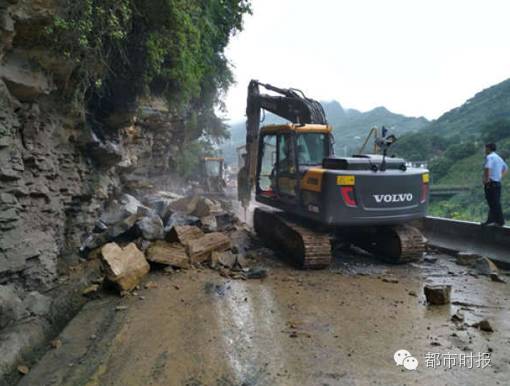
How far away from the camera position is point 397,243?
5.86 metres

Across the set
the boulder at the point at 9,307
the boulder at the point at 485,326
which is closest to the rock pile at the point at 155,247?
the boulder at the point at 9,307

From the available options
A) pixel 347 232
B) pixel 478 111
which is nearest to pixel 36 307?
pixel 347 232

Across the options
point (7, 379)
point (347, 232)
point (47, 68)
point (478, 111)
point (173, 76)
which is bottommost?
point (7, 379)

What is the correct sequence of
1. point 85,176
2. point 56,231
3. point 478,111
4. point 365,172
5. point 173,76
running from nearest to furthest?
point 56,231
point 365,172
point 85,176
point 173,76
point 478,111

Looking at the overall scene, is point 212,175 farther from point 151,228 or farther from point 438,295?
point 438,295

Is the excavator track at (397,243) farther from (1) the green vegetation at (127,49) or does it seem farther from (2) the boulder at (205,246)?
(1) the green vegetation at (127,49)

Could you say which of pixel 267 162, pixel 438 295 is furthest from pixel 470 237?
pixel 267 162

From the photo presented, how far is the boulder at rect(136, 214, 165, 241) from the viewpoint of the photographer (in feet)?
18.9

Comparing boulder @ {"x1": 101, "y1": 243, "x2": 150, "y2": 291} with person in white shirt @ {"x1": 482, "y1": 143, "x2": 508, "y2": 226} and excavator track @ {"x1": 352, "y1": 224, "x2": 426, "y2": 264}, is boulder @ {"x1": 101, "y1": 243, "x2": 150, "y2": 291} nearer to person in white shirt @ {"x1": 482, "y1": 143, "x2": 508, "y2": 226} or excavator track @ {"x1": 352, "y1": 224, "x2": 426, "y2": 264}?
excavator track @ {"x1": 352, "y1": 224, "x2": 426, "y2": 264}

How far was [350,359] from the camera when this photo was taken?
118 inches

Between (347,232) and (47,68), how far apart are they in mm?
5250

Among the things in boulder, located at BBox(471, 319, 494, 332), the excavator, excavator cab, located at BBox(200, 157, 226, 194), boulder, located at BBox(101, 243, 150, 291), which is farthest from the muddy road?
excavator cab, located at BBox(200, 157, 226, 194)

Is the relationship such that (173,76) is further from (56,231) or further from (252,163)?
(56,231)

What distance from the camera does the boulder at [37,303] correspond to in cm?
399
